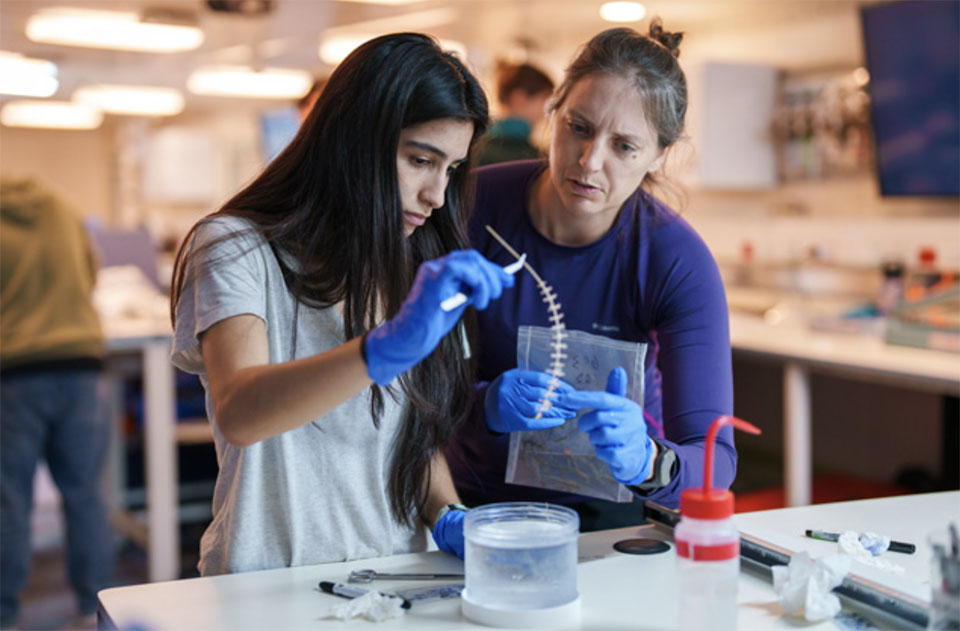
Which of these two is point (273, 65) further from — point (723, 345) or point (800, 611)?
point (800, 611)

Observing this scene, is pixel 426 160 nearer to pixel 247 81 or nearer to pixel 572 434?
pixel 572 434

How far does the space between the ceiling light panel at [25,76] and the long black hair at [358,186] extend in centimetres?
429

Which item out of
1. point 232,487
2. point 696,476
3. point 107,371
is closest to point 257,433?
point 232,487

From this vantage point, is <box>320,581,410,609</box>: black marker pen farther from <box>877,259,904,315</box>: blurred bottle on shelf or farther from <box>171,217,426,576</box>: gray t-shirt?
<box>877,259,904,315</box>: blurred bottle on shelf

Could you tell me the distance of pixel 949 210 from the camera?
3584mm

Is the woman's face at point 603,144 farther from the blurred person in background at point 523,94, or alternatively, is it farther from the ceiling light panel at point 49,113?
the ceiling light panel at point 49,113

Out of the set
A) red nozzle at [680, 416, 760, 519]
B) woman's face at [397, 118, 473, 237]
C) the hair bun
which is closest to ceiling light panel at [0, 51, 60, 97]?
the hair bun

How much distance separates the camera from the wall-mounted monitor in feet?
11.0

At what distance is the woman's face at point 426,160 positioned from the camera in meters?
1.27

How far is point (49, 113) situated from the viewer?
8.51 metres

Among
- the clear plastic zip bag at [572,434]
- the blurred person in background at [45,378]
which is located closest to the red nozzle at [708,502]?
the clear plastic zip bag at [572,434]

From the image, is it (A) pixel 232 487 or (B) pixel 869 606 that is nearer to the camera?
(B) pixel 869 606

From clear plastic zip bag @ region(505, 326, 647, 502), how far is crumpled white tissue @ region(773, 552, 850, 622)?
0.43m

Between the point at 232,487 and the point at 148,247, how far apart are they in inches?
163
